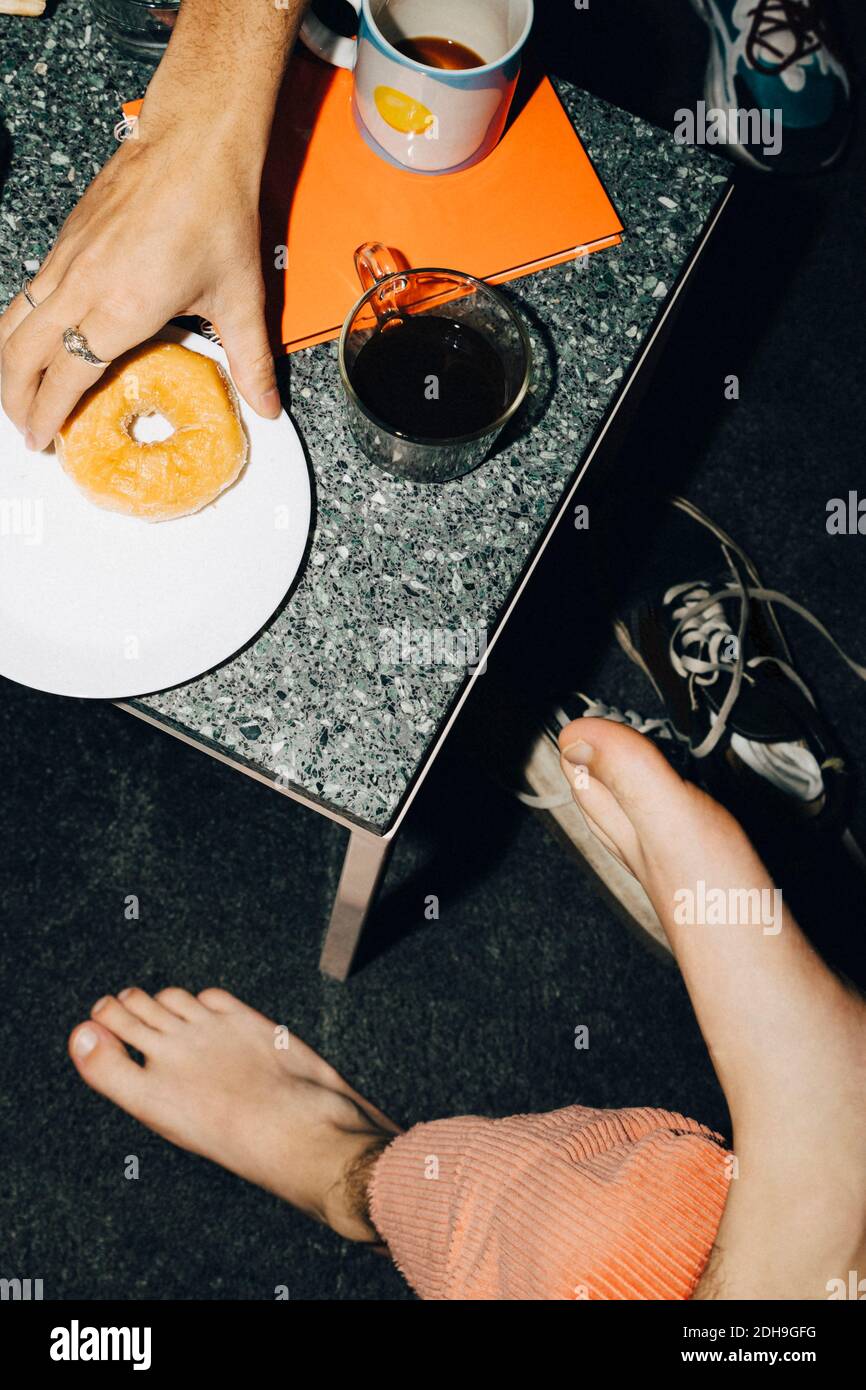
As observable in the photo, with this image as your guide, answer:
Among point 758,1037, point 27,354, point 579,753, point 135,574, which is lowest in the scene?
point 758,1037

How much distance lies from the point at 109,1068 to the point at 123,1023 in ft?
0.20

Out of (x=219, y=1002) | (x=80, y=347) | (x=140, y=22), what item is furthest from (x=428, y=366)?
(x=219, y=1002)

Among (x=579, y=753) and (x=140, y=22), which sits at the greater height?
(x=140, y=22)

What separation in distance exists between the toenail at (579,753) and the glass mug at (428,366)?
1.43 ft

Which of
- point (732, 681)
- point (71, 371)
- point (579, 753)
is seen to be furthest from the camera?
point (732, 681)

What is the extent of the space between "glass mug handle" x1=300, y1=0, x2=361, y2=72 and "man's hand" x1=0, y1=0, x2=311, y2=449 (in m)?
0.05

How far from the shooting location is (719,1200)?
0.98 meters

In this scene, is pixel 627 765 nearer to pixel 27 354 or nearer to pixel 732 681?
pixel 732 681

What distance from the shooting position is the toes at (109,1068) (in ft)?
4.39

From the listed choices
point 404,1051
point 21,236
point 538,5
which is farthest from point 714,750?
point 538,5

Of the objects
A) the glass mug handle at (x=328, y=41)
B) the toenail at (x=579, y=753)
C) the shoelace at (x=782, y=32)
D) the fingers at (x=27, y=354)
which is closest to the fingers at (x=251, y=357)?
the fingers at (x=27, y=354)

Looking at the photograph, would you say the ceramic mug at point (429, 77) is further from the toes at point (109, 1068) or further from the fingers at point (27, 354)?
the toes at point (109, 1068)

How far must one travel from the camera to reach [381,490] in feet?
2.59
